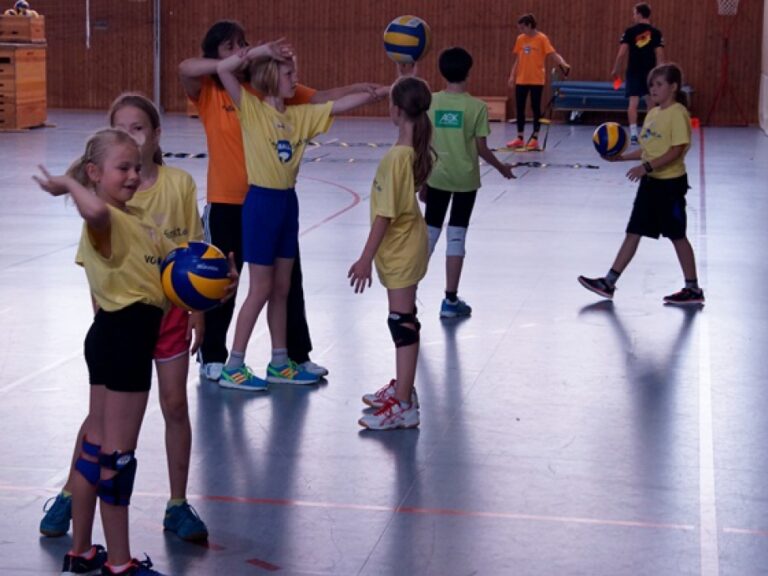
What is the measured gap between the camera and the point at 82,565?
4.23 metres

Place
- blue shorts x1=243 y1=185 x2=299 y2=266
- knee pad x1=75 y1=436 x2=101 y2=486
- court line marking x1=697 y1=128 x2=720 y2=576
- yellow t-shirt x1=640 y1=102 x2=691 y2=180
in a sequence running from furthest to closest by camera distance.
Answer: yellow t-shirt x1=640 y1=102 x2=691 y2=180
blue shorts x1=243 y1=185 x2=299 y2=266
court line marking x1=697 y1=128 x2=720 y2=576
knee pad x1=75 y1=436 x2=101 y2=486

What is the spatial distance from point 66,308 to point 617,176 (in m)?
9.78

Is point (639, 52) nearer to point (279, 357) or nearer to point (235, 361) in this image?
point (279, 357)

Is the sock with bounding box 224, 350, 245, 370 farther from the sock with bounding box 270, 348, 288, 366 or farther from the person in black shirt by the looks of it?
the person in black shirt

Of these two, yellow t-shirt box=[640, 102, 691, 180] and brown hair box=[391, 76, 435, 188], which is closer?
brown hair box=[391, 76, 435, 188]

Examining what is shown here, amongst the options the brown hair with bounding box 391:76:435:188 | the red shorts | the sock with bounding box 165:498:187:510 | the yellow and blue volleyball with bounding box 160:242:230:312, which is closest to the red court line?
the brown hair with bounding box 391:76:435:188

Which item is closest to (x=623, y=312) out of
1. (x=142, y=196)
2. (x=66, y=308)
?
(x=66, y=308)

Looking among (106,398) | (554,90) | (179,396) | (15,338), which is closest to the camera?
(106,398)

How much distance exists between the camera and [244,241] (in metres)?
6.58

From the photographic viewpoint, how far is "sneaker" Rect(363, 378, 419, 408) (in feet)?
20.0

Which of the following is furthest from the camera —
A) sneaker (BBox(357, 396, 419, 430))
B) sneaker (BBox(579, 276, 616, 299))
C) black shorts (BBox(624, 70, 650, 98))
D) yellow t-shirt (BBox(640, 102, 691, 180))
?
black shorts (BBox(624, 70, 650, 98))

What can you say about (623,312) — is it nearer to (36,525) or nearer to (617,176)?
Result: (36,525)

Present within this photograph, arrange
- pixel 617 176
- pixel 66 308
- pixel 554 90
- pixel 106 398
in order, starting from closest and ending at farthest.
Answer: pixel 106 398 < pixel 66 308 < pixel 617 176 < pixel 554 90

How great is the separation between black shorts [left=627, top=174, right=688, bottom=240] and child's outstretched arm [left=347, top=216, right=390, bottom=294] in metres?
3.57
